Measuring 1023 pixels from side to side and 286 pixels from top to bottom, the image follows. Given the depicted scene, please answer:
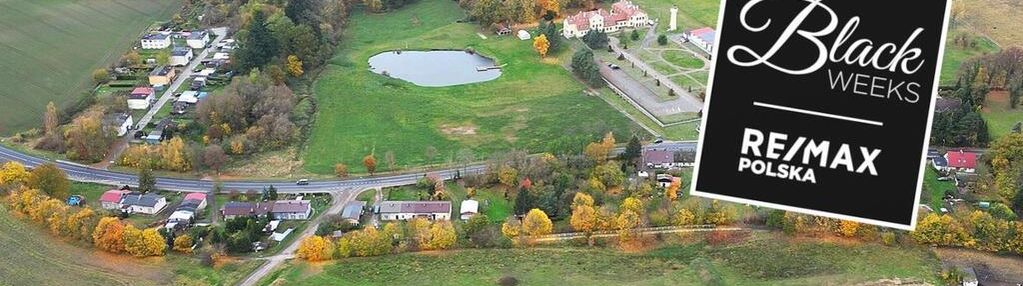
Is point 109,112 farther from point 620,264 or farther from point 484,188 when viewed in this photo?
point 620,264

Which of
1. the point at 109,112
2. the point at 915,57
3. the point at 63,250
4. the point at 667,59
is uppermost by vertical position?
the point at 915,57

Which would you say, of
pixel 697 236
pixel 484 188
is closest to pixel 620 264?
pixel 697 236

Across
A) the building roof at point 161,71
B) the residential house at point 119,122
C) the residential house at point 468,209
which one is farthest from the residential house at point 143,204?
the building roof at point 161,71

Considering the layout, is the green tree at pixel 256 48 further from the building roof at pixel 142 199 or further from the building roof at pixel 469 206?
the building roof at pixel 469 206

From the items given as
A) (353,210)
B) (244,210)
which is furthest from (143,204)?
(353,210)

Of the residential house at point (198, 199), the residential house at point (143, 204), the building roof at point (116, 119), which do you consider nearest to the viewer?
the residential house at point (143, 204)

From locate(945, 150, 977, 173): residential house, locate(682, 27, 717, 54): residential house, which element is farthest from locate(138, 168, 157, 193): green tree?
locate(945, 150, 977, 173): residential house
